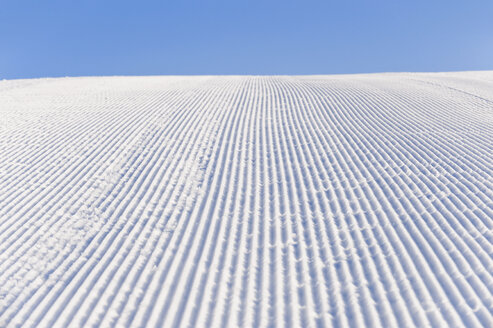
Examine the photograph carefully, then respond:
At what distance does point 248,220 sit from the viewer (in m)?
3.82

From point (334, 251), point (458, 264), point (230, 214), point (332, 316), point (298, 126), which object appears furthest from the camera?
point (298, 126)

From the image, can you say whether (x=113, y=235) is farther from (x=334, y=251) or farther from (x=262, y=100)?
(x=262, y=100)

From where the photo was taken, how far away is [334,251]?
10.6 ft

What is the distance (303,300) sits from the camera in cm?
270

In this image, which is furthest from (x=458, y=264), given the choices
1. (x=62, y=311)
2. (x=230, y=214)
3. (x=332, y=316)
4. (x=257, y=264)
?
(x=62, y=311)

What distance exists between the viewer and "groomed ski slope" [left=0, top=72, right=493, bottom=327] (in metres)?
2.64

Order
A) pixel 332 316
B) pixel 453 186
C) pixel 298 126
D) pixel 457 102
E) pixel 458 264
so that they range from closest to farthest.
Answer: pixel 332 316, pixel 458 264, pixel 453 186, pixel 298 126, pixel 457 102

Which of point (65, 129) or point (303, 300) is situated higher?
point (65, 129)

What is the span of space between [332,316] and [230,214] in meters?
1.64

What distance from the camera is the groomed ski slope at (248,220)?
104 inches

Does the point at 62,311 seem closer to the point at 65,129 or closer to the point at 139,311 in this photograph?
the point at 139,311

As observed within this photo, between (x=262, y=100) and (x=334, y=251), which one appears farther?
(x=262, y=100)

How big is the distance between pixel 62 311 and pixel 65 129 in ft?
16.2

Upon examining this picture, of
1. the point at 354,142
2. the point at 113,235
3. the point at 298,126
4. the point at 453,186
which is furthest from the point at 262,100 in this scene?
the point at 113,235
